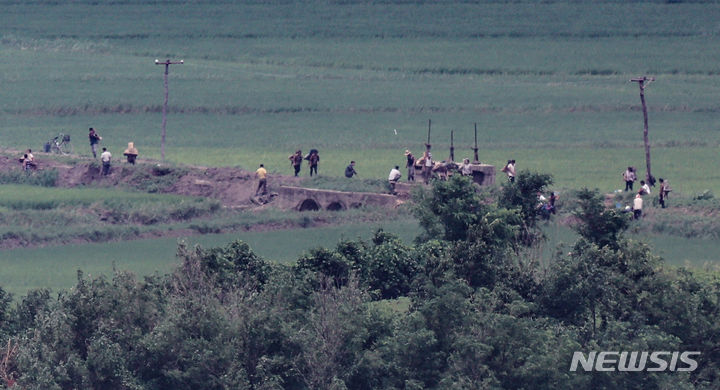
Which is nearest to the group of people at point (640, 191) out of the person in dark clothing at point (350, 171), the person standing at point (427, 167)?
the person standing at point (427, 167)

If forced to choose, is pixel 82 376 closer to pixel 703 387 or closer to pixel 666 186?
pixel 703 387

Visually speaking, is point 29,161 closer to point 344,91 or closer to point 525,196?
point 344,91

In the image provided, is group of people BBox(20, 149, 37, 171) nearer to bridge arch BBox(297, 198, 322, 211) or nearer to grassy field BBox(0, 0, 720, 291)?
grassy field BBox(0, 0, 720, 291)

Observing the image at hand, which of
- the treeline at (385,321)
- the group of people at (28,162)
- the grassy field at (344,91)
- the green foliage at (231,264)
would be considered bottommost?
the treeline at (385,321)

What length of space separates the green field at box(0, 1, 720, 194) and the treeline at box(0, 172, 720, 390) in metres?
22.9

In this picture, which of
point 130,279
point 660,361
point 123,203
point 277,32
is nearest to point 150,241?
point 123,203

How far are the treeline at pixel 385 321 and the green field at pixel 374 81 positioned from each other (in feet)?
75.2

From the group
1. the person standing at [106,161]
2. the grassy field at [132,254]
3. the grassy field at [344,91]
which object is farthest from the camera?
the person standing at [106,161]

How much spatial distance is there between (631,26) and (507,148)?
39.3 meters

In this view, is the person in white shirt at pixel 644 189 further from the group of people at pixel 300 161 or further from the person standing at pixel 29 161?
the person standing at pixel 29 161

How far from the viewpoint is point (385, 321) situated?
2895 centimetres

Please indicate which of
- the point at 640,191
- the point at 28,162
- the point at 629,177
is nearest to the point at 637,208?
the point at 640,191

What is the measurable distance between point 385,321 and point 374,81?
189 ft

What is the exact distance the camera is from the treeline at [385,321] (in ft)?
90.1
